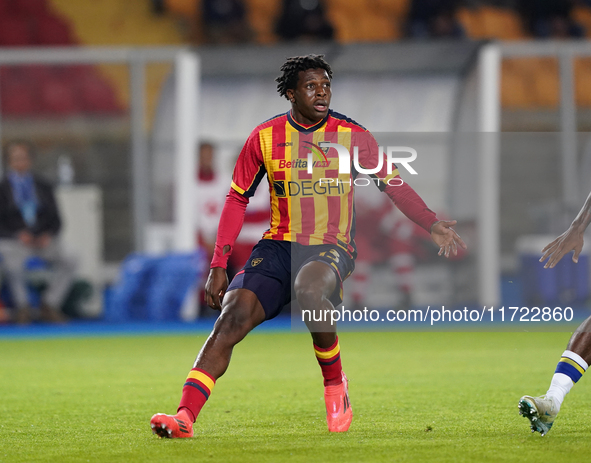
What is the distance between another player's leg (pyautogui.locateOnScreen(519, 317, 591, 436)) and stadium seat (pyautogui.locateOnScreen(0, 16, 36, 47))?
13733mm

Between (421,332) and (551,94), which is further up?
(551,94)

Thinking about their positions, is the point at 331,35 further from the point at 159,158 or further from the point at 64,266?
the point at 64,266

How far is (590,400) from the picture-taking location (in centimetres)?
534

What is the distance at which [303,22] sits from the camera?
15.6 metres

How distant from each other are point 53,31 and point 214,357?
1365cm

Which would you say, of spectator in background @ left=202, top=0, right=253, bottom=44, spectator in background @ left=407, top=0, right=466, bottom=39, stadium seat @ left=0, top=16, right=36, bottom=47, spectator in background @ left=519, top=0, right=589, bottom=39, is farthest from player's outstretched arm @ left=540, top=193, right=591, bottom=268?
stadium seat @ left=0, top=16, right=36, bottom=47

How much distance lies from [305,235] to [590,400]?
6.49 ft

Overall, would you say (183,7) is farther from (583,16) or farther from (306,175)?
(306,175)

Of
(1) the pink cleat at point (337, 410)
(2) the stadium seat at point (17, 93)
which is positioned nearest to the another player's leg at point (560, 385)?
(1) the pink cleat at point (337, 410)

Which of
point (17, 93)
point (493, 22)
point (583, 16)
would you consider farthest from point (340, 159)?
point (583, 16)

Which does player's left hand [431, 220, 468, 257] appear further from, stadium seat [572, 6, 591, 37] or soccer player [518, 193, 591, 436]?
stadium seat [572, 6, 591, 37]

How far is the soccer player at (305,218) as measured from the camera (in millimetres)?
4336

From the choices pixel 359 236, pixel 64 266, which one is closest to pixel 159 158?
pixel 64 266

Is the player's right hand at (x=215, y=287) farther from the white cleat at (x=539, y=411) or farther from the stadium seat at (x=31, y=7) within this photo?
the stadium seat at (x=31, y=7)
